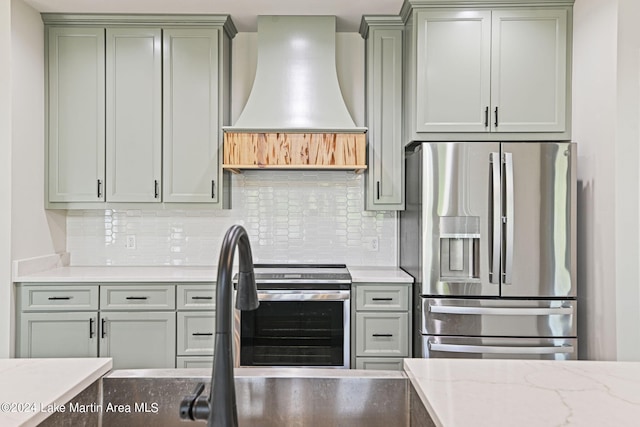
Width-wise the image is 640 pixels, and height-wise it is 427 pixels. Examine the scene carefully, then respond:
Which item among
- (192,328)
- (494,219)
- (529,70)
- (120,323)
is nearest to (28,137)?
(120,323)

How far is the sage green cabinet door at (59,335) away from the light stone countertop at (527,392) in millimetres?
2394

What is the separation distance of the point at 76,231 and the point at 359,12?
258cm

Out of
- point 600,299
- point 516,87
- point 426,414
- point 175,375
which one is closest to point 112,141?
point 175,375

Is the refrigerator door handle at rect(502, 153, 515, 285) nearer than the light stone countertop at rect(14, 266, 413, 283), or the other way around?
the refrigerator door handle at rect(502, 153, 515, 285)

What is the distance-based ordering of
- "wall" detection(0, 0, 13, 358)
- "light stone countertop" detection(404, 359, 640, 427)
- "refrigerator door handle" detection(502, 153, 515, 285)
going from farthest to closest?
"wall" detection(0, 0, 13, 358) → "refrigerator door handle" detection(502, 153, 515, 285) → "light stone countertop" detection(404, 359, 640, 427)

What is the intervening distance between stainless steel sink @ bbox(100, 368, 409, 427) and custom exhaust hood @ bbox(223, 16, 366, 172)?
6.70ft

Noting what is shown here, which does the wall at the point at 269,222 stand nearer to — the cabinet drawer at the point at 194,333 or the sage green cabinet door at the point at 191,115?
the sage green cabinet door at the point at 191,115

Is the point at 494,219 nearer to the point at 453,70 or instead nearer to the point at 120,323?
the point at 453,70

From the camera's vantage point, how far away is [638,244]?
7.78ft

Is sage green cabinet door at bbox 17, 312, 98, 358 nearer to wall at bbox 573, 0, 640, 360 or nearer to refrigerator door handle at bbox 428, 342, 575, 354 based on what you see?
refrigerator door handle at bbox 428, 342, 575, 354

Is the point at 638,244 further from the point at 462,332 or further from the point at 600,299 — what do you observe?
the point at 462,332

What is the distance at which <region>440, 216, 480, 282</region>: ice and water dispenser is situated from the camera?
2.65 meters

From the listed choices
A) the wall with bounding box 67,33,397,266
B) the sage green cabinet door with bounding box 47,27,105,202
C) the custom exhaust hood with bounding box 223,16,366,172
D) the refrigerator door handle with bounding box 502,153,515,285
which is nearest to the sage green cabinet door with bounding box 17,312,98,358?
the wall with bounding box 67,33,397,266

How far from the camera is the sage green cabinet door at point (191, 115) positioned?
10.6 ft
